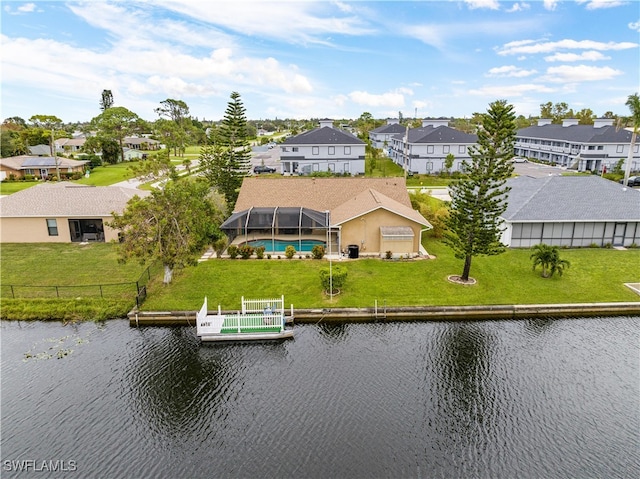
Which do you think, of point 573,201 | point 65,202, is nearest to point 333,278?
point 573,201

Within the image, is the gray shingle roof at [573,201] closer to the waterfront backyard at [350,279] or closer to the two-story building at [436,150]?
the waterfront backyard at [350,279]

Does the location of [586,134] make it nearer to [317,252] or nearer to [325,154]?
[325,154]

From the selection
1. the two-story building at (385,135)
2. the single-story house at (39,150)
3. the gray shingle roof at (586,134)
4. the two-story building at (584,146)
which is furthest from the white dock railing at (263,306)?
the single-story house at (39,150)

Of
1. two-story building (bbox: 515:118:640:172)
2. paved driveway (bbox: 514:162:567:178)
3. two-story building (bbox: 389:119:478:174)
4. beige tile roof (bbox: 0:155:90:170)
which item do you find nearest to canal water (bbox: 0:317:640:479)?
two-story building (bbox: 389:119:478:174)

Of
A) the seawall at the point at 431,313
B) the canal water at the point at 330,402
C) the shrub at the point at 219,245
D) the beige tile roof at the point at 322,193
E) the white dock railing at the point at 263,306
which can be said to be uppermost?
the beige tile roof at the point at 322,193

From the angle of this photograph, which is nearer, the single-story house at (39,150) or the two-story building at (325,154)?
the two-story building at (325,154)

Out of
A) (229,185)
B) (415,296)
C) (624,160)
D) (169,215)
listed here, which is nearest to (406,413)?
(415,296)

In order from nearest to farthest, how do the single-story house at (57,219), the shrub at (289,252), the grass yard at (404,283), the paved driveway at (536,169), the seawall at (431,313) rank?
the seawall at (431,313) < the grass yard at (404,283) < the shrub at (289,252) < the single-story house at (57,219) < the paved driveway at (536,169)
